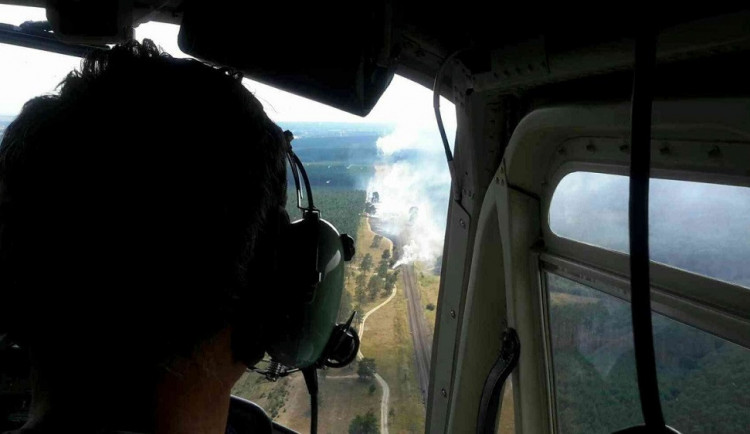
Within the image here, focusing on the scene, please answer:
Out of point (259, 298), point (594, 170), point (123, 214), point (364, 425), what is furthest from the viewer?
point (364, 425)

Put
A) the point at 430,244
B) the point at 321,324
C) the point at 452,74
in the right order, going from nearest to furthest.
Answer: the point at 321,324 → the point at 452,74 → the point at 430,244

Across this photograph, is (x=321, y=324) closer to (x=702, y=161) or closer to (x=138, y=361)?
(x=138, y=361)

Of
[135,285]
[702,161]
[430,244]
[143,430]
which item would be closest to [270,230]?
[135,285]

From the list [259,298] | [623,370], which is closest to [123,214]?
[259,298]

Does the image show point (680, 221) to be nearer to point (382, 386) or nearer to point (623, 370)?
point (623, 370)

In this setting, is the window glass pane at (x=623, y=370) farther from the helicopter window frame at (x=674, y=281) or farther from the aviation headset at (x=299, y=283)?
the aviation headset at (x=299, y=283)
